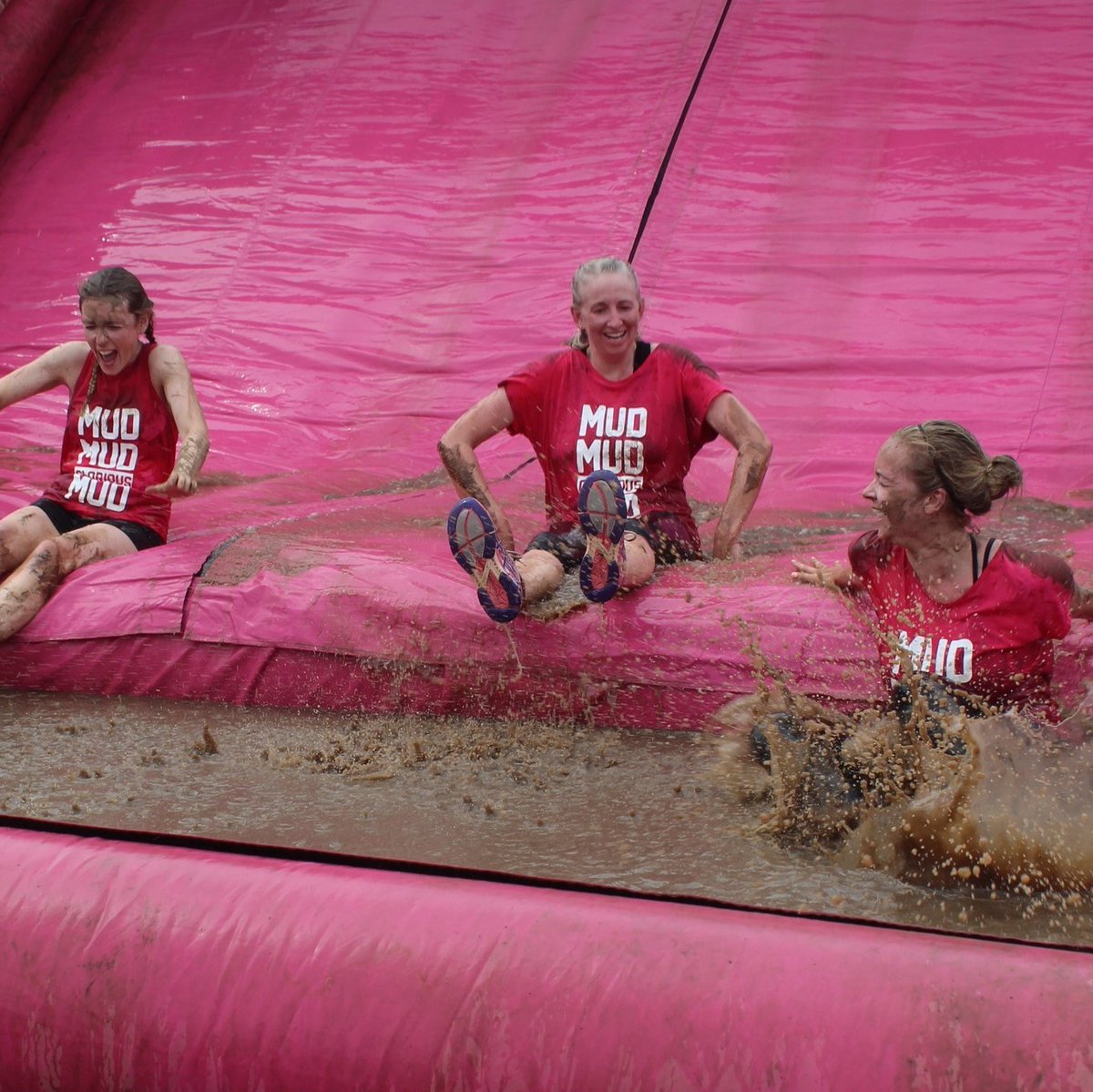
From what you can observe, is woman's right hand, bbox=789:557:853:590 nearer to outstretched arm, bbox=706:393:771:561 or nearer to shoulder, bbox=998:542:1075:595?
outstretched arm, bbox=706:393:771:561

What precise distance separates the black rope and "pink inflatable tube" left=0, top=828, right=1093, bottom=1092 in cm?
275

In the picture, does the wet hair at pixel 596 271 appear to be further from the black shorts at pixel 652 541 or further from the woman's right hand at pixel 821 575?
the woman's right hand at pixel 821 575

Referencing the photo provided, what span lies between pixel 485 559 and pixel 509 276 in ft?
6.45

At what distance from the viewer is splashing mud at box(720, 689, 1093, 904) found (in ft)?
5.35

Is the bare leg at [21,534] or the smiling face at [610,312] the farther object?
the bare leg at [21,534]

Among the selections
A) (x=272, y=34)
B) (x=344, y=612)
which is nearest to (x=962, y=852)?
(x=344, y=612)

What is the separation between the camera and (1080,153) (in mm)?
3811

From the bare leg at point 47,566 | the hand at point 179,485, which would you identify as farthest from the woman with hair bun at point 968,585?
the bare leg at point 47,566

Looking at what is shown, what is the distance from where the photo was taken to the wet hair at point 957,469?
74.3 inches

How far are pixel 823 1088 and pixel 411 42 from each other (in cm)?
430

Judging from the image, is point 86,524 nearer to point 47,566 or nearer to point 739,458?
point 47,566

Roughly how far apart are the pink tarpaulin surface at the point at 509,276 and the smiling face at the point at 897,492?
28 cm

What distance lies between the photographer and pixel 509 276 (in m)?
3.93

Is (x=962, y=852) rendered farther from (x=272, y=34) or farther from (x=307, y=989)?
(x=272, y=34)
